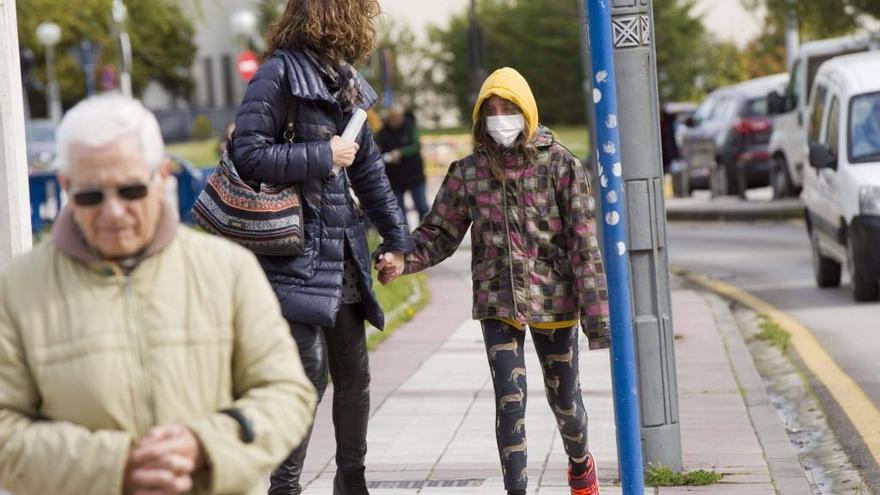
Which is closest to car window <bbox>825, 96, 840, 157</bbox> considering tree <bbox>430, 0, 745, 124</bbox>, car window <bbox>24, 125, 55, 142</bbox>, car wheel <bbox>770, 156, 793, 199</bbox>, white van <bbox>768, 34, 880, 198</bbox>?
white van <bbox>768, 34, 880, 198</bbox>

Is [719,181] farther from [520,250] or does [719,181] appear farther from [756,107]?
[520,250]

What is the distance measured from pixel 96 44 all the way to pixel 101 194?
59070 millimetres

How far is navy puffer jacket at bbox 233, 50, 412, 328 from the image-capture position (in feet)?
17.8

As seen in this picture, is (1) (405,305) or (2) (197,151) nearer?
(1) (405,305)

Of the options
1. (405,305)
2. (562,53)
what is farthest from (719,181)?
(562,53)

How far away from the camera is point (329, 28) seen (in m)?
5.49

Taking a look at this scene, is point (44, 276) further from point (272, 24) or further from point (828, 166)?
point (828, 166)

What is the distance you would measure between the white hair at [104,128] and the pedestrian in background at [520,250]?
2.71 m

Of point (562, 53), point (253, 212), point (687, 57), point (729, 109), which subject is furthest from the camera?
point (562, 53)

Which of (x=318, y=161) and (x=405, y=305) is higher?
(x=318, y=161)

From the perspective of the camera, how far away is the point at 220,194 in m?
5.48

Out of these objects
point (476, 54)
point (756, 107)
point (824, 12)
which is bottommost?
point (756, 107)

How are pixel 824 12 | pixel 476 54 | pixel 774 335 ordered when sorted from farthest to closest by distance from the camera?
1. pixel 824 12
2. pixel 476 54
3. pixel 774 335

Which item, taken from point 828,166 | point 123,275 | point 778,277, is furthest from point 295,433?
point 778,277
